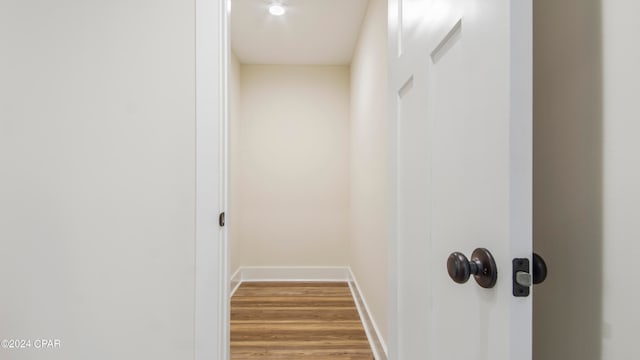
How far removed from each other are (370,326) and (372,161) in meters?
1.10

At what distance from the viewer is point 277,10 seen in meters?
2.46

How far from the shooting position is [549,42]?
53 cm

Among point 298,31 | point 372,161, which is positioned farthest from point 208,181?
point 298,31

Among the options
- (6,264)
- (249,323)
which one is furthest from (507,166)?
(249,323)

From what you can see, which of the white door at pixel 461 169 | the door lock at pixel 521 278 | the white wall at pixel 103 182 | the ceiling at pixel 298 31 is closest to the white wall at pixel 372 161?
the ceiling at pixel 298 31

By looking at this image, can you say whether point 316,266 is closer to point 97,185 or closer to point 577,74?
point 97,185

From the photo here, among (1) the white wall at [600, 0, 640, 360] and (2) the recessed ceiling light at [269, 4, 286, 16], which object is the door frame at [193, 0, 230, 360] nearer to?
(1) the white wall at [600, 0, 640, 360]

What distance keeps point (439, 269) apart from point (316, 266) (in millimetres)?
2967

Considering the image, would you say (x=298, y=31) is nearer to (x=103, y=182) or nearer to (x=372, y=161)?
(x=372, y=161)

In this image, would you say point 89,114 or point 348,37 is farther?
point 348,37

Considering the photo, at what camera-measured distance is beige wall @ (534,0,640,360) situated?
41 centimetres

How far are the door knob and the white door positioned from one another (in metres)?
0.01

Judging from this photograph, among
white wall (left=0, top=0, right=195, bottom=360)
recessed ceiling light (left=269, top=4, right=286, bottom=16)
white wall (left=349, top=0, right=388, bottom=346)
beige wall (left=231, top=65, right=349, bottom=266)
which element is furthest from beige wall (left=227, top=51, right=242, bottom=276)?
white wall (left=0, top=0, right=195, bottom=360)

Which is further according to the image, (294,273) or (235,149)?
(294,273)
